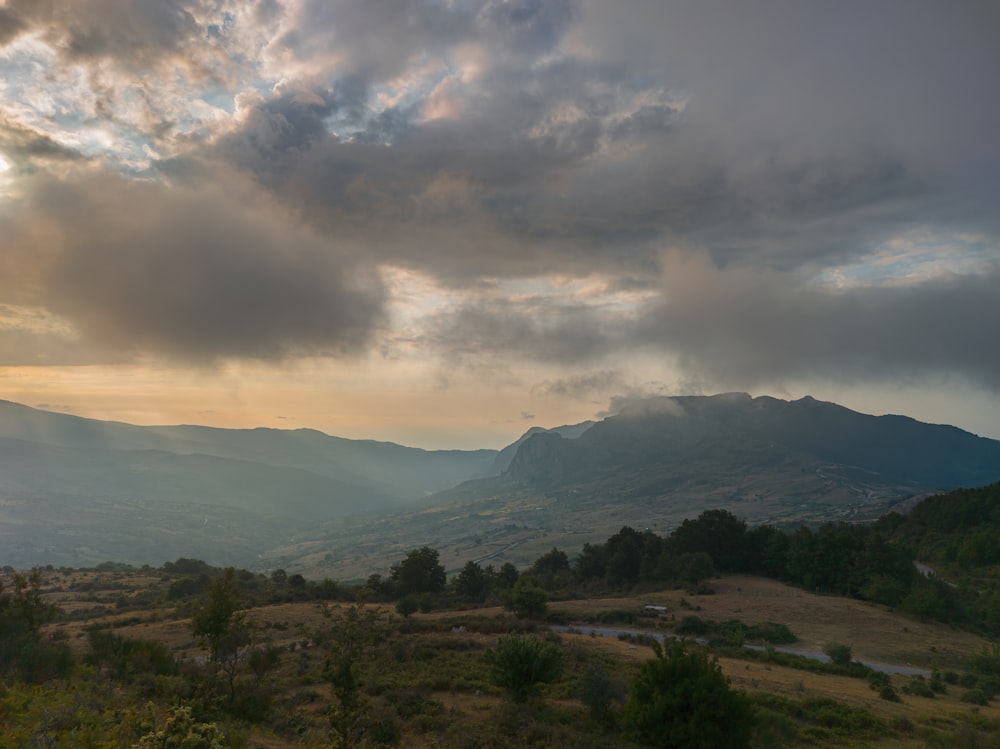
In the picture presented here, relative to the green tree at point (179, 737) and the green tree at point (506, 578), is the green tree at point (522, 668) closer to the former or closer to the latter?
the green tree at point (179, 737)

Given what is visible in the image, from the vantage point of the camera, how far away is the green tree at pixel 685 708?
18703 mm

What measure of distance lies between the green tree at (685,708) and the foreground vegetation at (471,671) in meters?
0.06

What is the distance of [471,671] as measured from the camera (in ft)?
103

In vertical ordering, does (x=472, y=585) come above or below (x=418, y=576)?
below

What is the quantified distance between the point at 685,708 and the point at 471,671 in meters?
15.5

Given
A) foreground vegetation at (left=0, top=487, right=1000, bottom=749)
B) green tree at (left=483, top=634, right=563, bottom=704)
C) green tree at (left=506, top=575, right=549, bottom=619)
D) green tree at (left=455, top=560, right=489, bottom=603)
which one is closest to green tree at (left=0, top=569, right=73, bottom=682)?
foreground vegetation at (left=0, top=487, right=1000, bottom=749)

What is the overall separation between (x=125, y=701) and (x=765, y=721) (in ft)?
80.0

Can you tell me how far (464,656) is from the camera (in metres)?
35.8

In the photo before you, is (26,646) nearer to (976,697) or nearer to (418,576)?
(418,576)

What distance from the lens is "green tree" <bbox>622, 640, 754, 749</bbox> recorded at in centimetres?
1870

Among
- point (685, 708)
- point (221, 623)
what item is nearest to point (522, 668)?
point (685, 708)

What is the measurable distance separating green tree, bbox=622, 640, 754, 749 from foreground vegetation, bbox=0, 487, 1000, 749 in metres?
0.06

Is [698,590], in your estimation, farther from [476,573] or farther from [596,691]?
[596,691]

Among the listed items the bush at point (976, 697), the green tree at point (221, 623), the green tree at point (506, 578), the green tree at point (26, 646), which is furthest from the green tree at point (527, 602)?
the green tree at point (26, 646)
